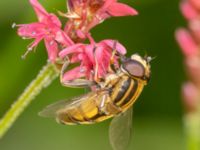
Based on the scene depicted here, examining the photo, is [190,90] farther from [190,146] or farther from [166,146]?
[166,146]

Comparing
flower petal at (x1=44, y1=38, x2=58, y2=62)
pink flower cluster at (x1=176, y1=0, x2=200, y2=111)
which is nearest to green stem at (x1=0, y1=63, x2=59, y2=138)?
flower petal at (x1=44, y1=38, x2=58, y2=62)

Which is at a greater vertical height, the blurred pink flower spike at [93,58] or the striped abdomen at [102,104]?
Result: the blurred pink flower spike at [93,58]

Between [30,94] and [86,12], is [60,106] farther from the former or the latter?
[86,12]

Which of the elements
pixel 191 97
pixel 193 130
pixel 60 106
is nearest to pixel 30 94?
pixel 60 106

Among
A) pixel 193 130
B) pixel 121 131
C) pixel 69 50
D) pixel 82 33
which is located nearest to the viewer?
pixel 69 50

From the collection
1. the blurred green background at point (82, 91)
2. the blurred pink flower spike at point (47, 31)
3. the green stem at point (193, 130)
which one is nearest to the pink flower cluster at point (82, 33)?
the blurred pink flower spike at point (47, 31)

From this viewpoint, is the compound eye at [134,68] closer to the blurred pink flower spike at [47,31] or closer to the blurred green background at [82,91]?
the blurred pink flower spike at [47,31]
